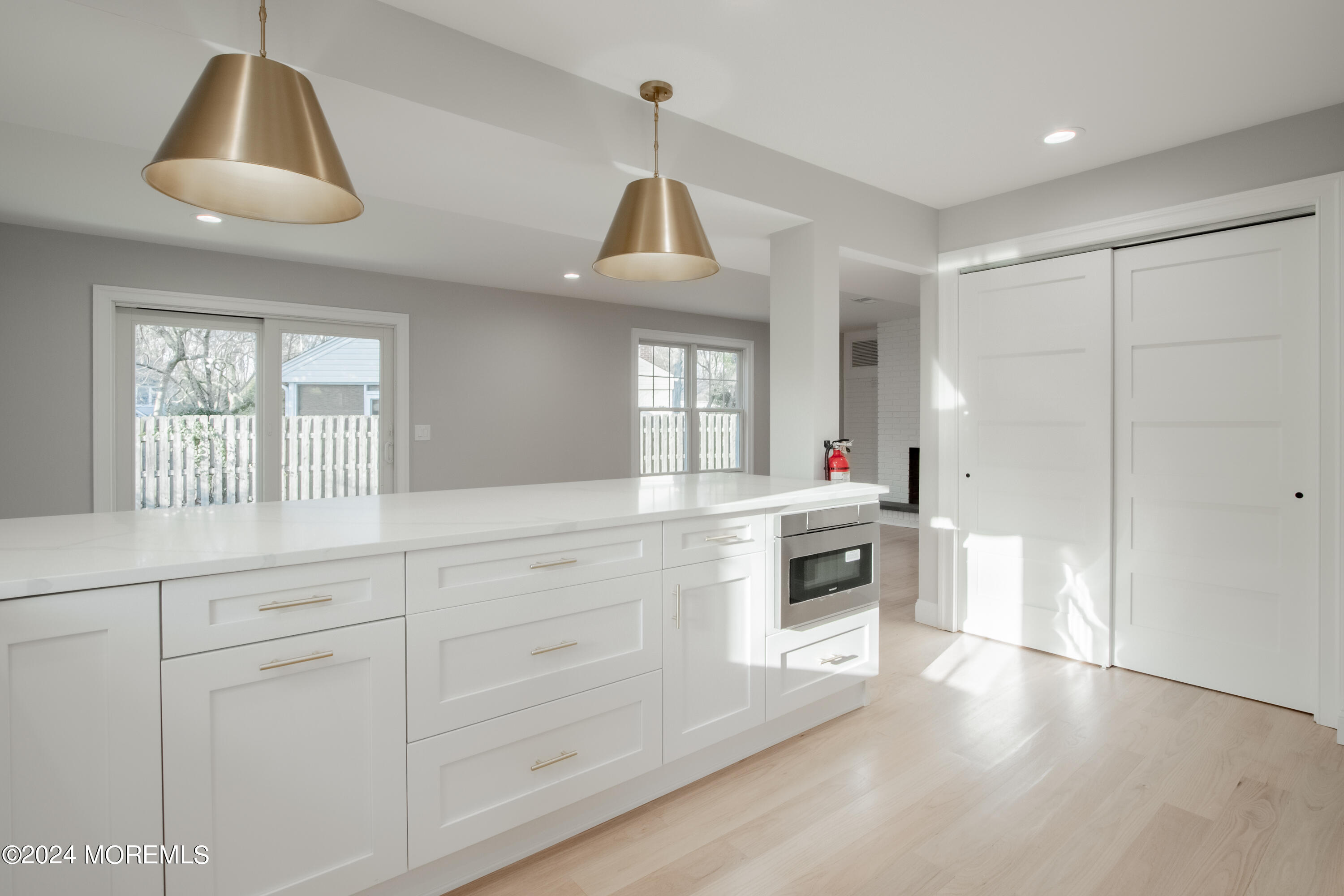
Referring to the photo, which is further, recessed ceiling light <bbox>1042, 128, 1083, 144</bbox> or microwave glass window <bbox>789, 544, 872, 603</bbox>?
recessed ceiling light <bbox>1042, 128, 1083, 144</bbox>

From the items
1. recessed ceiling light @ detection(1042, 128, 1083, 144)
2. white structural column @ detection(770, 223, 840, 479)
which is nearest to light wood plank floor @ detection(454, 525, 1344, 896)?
white structural column @ detection(770, 223, 840, 479)

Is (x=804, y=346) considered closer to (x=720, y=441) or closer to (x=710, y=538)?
(x=710, y=538)

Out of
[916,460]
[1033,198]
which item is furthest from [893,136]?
[916,460]

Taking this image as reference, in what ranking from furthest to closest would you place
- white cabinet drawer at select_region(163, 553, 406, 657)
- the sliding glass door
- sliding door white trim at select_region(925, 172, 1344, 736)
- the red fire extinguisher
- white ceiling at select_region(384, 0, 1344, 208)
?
1. the sliding glass door
2. the red fire extinguisher
3. sliding door white trim at select_region(925, 172, 1344, 736)
4. white ceiling at select_region(384, 0, 1344, 208)
5. white cabinet drawer at select_region(163, 553, 406, 657)

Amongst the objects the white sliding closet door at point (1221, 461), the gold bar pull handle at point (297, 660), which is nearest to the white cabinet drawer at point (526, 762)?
the gold bar pull handle at point (297, 660)

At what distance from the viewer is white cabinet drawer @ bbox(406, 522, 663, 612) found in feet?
5.08

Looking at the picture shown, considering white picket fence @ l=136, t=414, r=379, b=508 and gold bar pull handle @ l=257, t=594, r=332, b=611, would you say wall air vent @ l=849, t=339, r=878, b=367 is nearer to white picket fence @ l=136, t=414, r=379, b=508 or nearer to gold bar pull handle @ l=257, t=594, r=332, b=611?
white picket fence @ l=136, t=414, r=379, b=508

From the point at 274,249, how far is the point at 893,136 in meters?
3.92

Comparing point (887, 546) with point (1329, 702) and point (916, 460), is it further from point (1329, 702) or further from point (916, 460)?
point (1329, 702)

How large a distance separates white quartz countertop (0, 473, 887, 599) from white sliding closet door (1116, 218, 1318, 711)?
160cm

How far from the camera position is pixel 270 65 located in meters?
1.28

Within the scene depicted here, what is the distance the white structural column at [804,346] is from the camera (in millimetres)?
3053

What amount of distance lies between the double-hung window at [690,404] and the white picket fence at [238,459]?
264 centimetres

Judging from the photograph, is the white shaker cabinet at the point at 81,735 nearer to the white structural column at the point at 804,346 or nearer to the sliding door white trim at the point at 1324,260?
the white structural column at the point at 804,346
